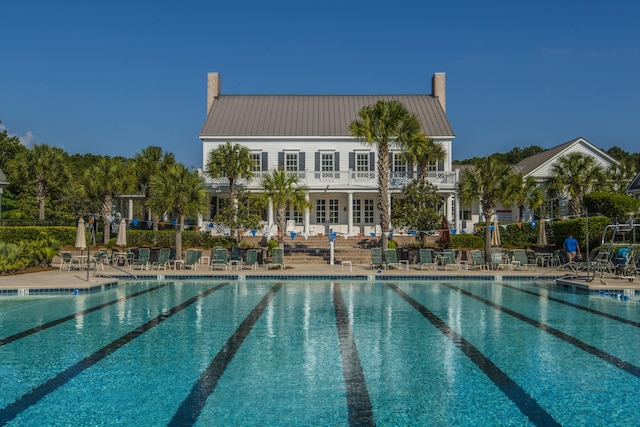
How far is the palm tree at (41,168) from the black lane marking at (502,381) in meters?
33.6

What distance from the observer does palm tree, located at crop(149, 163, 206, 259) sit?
2369 centimetres

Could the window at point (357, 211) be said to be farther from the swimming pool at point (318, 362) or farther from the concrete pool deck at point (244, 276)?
the swimming pool at point (318, 362)

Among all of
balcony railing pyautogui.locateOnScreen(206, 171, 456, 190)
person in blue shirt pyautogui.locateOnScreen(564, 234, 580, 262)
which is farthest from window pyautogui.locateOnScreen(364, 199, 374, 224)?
person in blue shirt pyautogui.locateOnScreen(564, 234, 580, 262)

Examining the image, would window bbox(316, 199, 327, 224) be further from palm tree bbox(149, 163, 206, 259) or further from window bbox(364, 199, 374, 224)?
palm tree bbox(149, 163, 206, 259)

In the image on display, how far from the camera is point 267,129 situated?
3409 centimetres

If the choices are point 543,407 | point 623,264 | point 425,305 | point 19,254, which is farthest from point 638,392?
point 19,254

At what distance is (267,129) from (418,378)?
28.5 meters

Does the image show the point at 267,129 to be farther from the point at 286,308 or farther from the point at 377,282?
the point at 286,308

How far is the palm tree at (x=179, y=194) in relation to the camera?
77.7ft

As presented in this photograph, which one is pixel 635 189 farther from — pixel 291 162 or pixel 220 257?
pixel 220 257

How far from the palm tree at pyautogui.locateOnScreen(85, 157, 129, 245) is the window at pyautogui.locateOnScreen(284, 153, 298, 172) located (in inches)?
371

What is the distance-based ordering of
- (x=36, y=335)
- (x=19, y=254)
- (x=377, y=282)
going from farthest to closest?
1. (x=19, y=254)
2. (x=377, y=282)
3. (x=36, y=335)

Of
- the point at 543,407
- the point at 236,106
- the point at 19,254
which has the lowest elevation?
the point at 543,407

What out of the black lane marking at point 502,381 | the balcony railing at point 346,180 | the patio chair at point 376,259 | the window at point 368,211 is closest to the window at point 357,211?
the window at point 368,211
